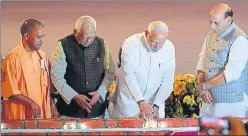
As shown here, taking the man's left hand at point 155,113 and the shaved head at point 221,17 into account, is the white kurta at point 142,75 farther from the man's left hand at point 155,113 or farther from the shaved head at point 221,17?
the shaved head at point 221,17

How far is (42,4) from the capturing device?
2.78 meters

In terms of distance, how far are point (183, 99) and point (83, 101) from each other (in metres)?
0.48

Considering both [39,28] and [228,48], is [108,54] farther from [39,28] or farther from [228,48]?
[228,48]

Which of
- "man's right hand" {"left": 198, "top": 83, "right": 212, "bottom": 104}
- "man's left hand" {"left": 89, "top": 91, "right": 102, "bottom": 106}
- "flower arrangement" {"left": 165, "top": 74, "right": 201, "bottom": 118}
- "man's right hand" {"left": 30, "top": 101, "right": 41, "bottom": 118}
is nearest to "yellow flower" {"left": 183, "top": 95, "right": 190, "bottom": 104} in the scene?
"flower arrangement" {"left": 165, "top": 74, "right": 201, "bottom": 118}

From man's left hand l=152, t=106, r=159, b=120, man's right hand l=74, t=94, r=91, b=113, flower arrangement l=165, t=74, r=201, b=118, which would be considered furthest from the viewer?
flower arrangement l=165, t=74, r=201, b=118

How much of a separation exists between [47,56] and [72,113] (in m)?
0.25

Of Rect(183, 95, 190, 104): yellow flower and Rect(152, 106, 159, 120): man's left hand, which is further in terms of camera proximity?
Rect(183, 95, 190, 104): yellow flower

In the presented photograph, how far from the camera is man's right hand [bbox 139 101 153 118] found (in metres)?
2.50

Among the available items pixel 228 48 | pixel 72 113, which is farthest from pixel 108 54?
pixel 228 48

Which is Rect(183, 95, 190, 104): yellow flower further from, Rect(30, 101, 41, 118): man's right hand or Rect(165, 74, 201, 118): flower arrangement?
Rect(30, 101, 41, 118): man's right hand

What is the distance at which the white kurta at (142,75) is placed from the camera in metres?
2.58

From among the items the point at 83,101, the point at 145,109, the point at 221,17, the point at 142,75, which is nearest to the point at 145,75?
the point at 142,75

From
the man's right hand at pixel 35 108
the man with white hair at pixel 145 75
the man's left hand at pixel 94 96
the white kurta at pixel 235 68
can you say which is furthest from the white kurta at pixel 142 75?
the man's right hand at pixel 35 108

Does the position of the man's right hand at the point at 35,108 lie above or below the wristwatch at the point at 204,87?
below
